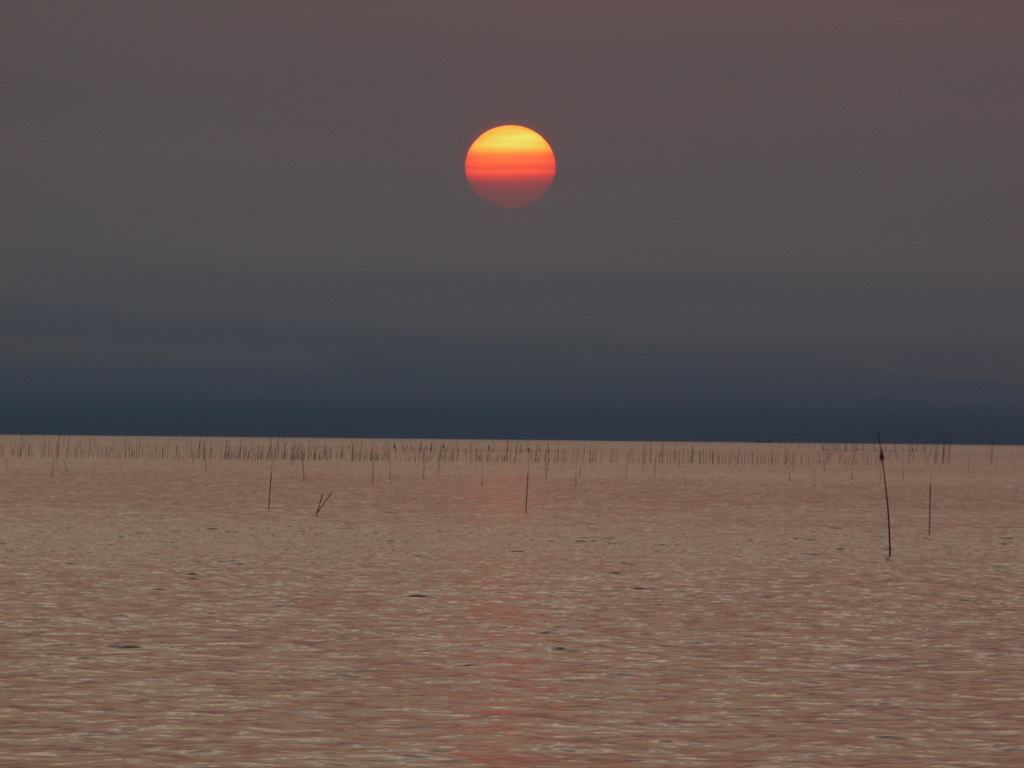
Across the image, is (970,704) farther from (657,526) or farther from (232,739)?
(657,526)

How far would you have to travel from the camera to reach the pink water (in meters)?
9.40

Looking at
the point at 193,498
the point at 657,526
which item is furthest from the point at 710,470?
the point at 657,526

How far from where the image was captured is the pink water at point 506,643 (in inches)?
370

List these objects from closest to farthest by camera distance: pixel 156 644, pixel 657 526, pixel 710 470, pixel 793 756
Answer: pixel 793 756 → pixel 156 644 → pixel 657 526 → pixel 710 470

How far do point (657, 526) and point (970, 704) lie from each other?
20.0 metres

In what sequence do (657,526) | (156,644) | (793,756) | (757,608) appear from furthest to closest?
(657,526)
(757,608)
(156,644)
(793,756)

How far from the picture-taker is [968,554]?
24.5 metres

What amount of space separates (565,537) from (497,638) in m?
13.3

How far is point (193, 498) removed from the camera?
135ft

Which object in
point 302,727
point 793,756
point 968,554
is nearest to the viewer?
point 793,756

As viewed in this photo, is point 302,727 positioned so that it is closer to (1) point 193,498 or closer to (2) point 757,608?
(2) point 757,608

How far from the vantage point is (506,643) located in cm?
1383

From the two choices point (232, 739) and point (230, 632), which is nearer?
point (232, 739)

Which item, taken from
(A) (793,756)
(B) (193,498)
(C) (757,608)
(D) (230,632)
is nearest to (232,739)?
(A) (793,756)
